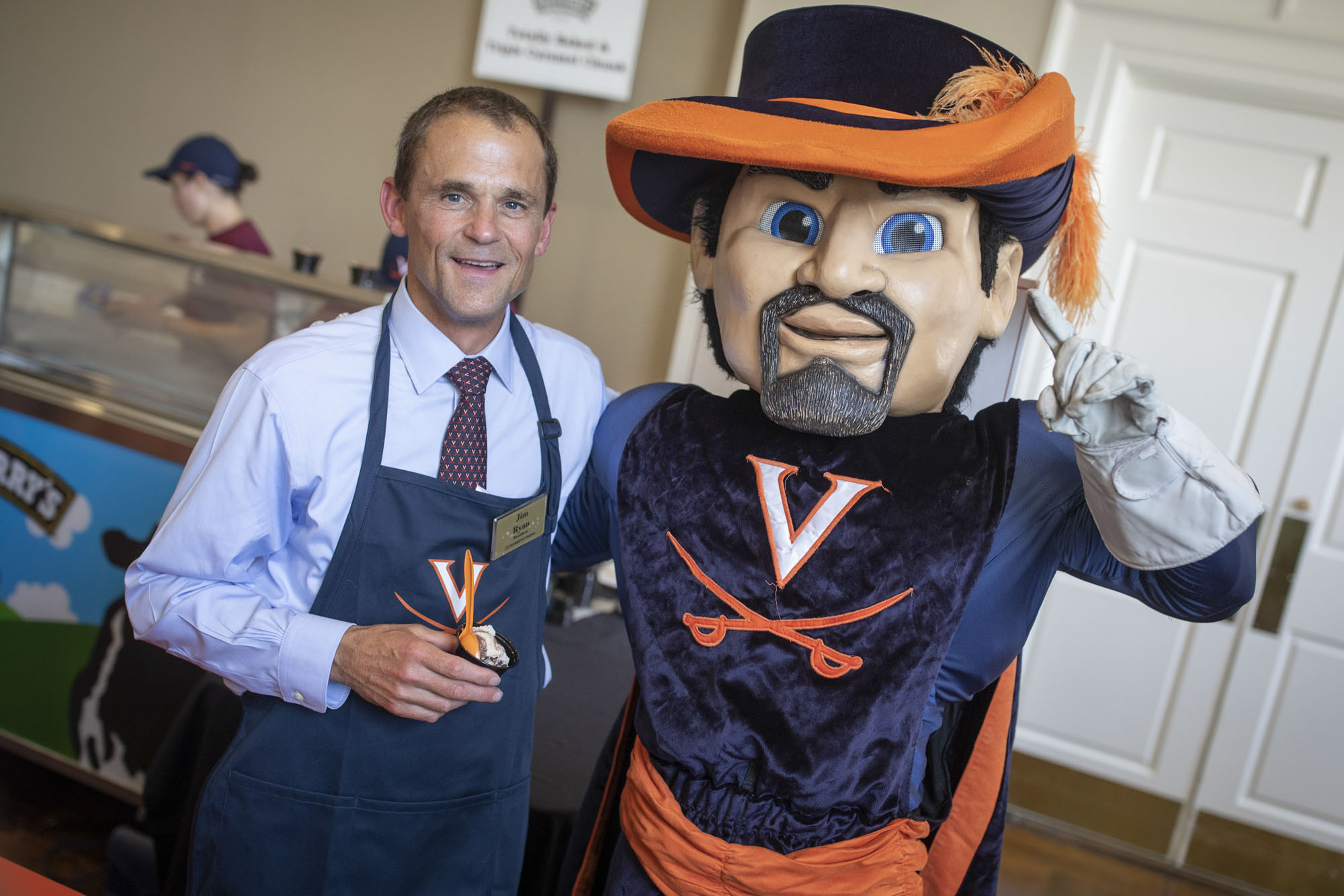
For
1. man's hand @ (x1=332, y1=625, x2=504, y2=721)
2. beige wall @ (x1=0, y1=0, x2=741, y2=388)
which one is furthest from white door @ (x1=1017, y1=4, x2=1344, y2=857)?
man's hand @ (x1=332, y1=625, x2=504, y2=721)

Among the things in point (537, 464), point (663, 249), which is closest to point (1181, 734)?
point (663, 249)

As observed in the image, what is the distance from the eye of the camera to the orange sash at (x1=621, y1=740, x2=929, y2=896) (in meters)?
1.04

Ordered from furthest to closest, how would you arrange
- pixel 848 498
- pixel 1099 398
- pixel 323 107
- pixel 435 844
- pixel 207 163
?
pixel 323 107 → pixel 207 163 → pixel 435 844 → pixel 848 498 → pixel 1099 398

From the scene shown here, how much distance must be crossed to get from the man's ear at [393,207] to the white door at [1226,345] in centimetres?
215

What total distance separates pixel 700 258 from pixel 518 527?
443 millimetres

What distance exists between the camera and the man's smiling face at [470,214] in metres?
1.23

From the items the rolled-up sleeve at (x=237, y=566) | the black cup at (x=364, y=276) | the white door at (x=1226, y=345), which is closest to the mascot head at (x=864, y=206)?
the rolled-up sleeve at (x=237, y=566)

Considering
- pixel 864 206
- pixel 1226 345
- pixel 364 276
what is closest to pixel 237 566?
pixel 864 206

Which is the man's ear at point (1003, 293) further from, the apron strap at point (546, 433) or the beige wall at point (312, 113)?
the beige wall at point (312, 113)

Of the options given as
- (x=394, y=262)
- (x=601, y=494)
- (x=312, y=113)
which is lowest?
(x=601, y=494)

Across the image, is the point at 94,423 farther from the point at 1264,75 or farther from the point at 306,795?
the point at 1264,75

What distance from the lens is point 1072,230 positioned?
120 cm

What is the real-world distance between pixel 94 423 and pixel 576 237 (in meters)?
1.79

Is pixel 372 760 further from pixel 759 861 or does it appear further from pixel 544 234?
pixel 544 234
